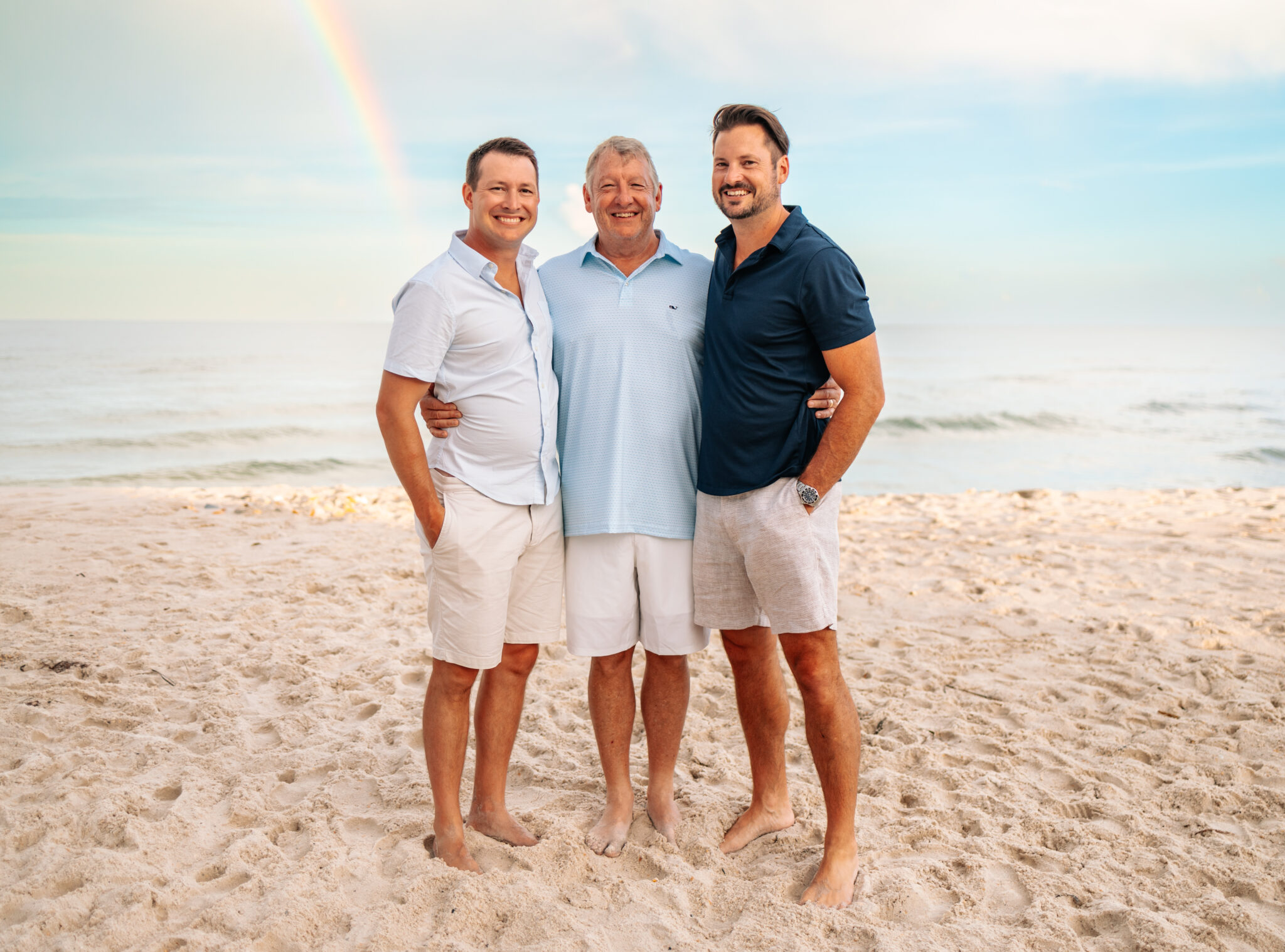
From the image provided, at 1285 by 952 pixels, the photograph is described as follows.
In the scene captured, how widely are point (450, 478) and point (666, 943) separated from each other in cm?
157

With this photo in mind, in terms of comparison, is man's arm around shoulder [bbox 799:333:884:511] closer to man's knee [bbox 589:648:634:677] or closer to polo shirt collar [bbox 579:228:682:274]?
polo shirt collar [bbox 579:228:682:274]

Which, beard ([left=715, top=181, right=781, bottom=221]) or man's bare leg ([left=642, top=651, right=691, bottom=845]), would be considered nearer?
beard ([left=715, top=181, right=781, bottom=221])

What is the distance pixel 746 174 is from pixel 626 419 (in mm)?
903

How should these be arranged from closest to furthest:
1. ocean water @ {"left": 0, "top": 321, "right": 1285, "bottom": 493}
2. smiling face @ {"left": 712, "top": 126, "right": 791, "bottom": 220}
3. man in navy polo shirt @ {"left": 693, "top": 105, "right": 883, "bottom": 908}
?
man in navy polo shirt @ {"left": 693, "top": 105, "right": 883, "bottom": 908}, smiling face @ {"left": 712, "top": 126, "right": 791, "bottom": 220}, ocean water @ {"left": 0, "top": 321, "right": 1285, "bottom": 493}

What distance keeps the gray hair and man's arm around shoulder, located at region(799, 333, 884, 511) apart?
3.17 feet

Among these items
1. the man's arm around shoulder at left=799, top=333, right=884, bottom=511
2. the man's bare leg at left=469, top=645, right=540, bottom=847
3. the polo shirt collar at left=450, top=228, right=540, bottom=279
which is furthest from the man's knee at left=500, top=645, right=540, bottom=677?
the polo shirt collar at left=450, top=228, right=540, bottom=279

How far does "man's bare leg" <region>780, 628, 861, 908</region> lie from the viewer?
2.81 meters

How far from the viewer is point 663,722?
3.22 meters

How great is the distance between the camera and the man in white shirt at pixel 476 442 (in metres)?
2.71

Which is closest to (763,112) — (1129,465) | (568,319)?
(568,319)

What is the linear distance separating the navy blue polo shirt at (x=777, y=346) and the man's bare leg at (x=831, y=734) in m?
0.57

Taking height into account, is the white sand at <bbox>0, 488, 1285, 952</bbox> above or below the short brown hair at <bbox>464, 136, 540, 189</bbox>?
below

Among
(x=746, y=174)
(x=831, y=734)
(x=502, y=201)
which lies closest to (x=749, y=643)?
(x=831, y=734)

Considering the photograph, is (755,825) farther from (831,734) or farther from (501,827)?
(501,827)
